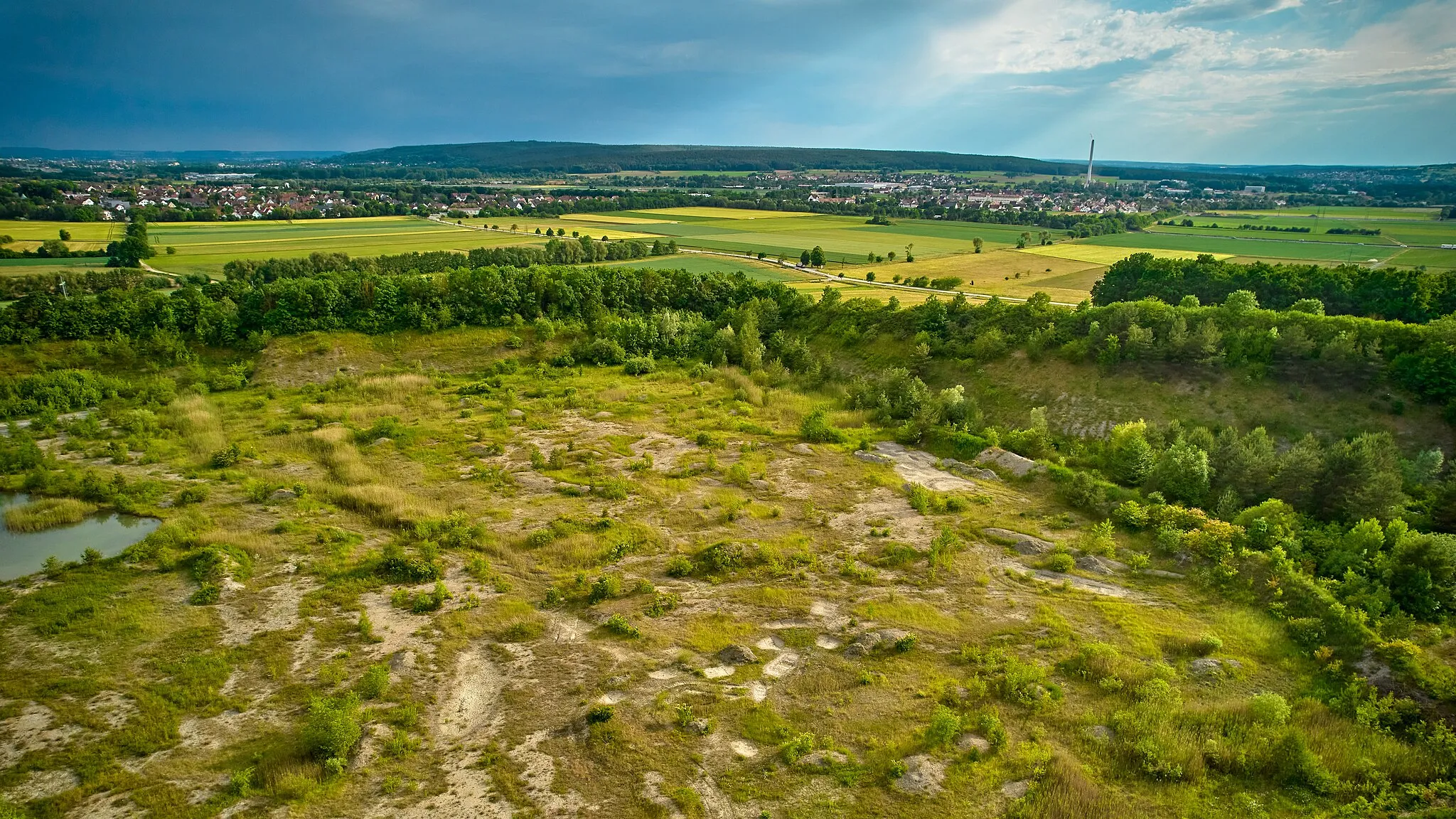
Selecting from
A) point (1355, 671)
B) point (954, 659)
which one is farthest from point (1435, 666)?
point (954, 659)

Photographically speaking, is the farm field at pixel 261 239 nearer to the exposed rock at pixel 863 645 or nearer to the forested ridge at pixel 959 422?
the forested ridge at pixel 959 422

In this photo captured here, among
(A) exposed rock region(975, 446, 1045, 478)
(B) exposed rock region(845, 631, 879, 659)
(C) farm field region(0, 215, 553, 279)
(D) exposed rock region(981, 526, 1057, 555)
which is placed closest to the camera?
(B) exposed rock region(845, 631, 879, 659)

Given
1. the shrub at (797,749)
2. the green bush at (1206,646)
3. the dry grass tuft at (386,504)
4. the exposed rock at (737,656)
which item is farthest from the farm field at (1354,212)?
the dry grass tuft at (386,504)

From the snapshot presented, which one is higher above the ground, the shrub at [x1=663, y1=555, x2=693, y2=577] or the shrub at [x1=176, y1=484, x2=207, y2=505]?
the shrub at [x1=176, y1=484, x2=207, y2=505]

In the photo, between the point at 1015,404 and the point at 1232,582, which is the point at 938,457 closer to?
the point at 1015,404

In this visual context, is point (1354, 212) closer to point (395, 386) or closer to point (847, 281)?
point (847, 281)

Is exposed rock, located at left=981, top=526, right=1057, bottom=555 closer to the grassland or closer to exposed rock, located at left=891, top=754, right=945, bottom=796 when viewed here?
exposed rock, located at left=891, top=754, right=945, bottom=796

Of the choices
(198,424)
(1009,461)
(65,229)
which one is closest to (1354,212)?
(1009,461)

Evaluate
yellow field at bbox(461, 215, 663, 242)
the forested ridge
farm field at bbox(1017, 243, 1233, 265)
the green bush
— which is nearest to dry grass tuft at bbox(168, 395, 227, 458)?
the forested ridge
